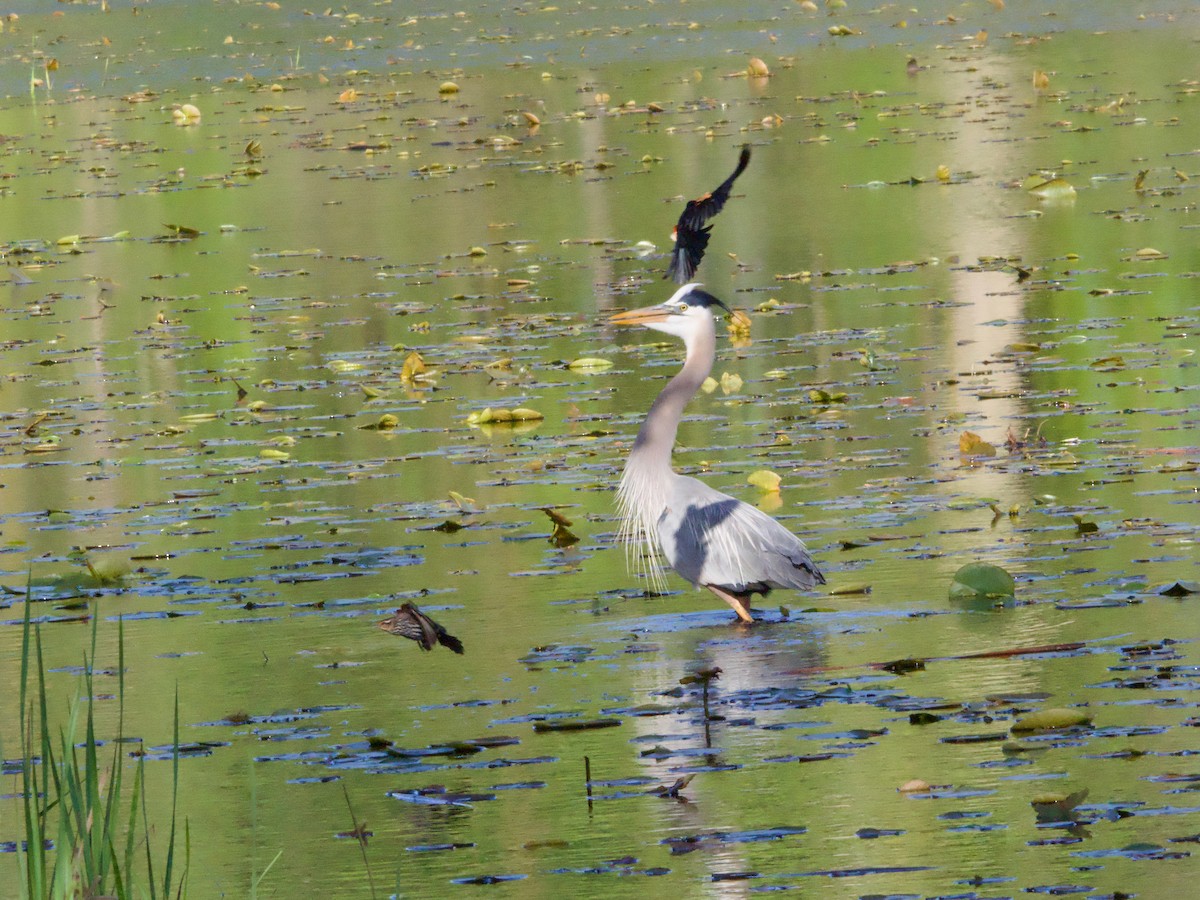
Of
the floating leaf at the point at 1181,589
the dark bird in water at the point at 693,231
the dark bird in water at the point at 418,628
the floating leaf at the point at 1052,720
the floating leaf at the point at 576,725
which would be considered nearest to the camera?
the floating leaf at the point at 1052,720

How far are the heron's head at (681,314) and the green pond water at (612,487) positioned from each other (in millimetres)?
934

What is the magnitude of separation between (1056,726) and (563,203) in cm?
1418

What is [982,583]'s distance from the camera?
8055mm

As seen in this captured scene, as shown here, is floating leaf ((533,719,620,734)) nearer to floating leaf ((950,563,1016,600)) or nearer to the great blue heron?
the great blue heron

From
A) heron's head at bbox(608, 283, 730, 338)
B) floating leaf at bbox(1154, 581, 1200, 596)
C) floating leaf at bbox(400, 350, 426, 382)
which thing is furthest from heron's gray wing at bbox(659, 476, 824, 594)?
floating leaf at bbox(400, 350, 426, 382)

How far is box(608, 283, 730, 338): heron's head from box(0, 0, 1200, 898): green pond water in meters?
0.93

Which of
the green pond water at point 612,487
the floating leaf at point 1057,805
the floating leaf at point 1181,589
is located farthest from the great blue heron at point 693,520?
the floating leaf at point 1057,805

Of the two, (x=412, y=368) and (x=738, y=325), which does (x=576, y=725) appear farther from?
(x=738, y=325)

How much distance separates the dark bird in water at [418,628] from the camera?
7.80m

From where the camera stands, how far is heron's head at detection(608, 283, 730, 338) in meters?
9.40

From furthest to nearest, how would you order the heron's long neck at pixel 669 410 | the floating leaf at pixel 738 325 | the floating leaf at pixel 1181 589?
the floating leaf at pixel 738 325 < the heron's long neck at pixel 669 410 < the floating leaf at pixel 1181 589

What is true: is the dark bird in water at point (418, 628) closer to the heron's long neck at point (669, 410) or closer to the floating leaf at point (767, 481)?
the heron's long neck at point (669, 410)

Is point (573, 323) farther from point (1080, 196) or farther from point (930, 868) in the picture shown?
point (930, 868)

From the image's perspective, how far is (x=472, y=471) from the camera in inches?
435
